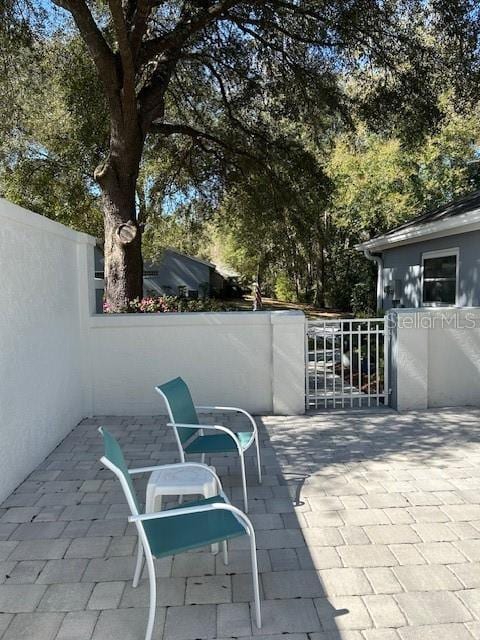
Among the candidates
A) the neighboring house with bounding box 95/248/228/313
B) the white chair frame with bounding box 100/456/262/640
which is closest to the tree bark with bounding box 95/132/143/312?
the white chair frame with bounding box 100/456/262/640

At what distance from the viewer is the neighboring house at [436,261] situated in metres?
8.52

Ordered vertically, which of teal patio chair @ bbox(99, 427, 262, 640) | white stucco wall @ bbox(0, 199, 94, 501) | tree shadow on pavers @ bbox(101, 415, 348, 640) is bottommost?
tree shadow on pavers @ bbox(101, 415, 348, 640)

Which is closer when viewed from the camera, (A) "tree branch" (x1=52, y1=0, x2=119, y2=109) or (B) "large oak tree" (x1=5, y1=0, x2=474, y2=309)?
(A) "tree branch" (x1=52, y1=0, x2=119, y2=109)

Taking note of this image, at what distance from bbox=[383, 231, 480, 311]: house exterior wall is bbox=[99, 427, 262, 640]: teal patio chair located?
724cm

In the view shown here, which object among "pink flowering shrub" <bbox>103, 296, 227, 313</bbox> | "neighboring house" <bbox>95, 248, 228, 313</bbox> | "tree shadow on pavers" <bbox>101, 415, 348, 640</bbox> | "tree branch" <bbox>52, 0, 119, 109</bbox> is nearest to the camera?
"tree shadow on pavers" <bbox>101, 415, 348, 640</bbox>

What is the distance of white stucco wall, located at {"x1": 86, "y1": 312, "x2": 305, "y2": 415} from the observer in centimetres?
602

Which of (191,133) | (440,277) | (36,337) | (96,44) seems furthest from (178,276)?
(36,337)

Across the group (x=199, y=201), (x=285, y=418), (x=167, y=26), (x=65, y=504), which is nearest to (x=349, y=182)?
(x=199, y=201)

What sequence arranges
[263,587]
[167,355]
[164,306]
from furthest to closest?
[164,306], [167,355], [263,587]

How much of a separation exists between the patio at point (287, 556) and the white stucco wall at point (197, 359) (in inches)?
51.6

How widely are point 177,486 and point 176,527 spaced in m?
0.46

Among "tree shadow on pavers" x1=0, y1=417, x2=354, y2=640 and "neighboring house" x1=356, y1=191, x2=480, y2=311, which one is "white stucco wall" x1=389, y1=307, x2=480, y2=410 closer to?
"neighboring house" x1=356, y1=191, x2=480, y2=311

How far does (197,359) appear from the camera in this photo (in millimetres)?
6082

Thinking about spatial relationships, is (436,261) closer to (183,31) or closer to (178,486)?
(183,31)
